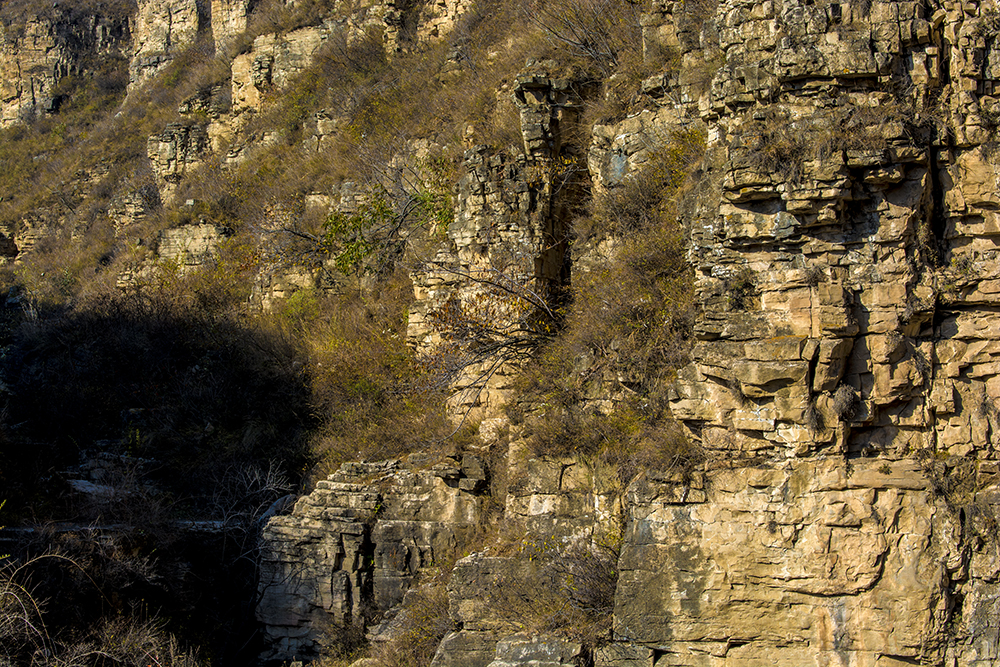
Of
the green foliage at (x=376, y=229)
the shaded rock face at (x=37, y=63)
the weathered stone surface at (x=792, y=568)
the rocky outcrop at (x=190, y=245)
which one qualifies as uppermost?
the shaded rock face at (x=37, y=63)

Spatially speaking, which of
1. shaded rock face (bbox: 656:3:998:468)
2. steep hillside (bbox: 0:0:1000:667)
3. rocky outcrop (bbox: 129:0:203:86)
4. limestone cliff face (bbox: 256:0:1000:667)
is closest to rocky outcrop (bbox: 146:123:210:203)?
steep hillside (bbox: 0:0:1000:667)

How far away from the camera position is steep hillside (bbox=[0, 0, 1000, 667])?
6.75m

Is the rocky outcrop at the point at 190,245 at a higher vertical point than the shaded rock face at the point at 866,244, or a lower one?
higher

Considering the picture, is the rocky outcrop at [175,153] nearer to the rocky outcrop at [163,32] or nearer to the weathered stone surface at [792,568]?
the rocky outcrop at [163,32]

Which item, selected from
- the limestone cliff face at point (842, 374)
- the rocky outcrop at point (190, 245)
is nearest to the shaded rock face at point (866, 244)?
the limestone cliff face at point (842, 374)

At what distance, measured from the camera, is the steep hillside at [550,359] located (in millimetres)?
6750

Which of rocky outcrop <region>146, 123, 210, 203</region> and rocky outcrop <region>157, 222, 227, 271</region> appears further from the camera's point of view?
rocky outcrop <region>146, 123, 210, 203</region>

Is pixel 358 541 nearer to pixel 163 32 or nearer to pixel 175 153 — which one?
pixel 175 153

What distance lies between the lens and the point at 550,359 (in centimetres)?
1005

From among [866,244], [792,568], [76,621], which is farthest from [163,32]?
[792,568]

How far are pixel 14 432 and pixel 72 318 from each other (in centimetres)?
403

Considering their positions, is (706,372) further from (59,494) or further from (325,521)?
(59,494)

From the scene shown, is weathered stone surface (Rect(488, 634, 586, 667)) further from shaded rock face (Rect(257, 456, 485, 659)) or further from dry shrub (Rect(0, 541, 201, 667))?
dry shrub (Rect(0, 541, 201, 667))

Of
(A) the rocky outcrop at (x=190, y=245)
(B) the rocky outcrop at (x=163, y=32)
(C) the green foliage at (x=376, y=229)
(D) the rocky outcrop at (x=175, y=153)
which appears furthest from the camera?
(B) the rocky outcrop at (x=163, y=32)
